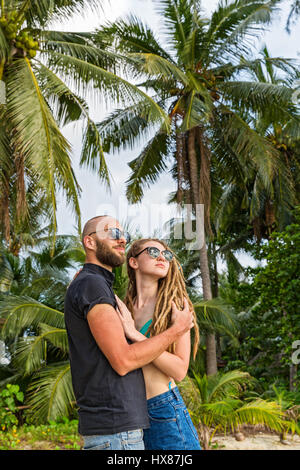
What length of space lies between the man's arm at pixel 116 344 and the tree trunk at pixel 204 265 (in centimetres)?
1229

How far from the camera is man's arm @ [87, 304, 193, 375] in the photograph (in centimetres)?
186

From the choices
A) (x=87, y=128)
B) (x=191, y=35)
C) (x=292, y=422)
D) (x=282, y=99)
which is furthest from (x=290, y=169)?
(x=292, y=422)

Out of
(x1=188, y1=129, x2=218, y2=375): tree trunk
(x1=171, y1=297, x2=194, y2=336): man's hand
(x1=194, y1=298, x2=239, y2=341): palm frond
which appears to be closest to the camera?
(x1=171, y1=297, x2=194, y2=336): man's hand

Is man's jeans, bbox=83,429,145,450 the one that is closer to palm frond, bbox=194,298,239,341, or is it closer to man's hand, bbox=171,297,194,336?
man's hand, bbox=171,297,194,336

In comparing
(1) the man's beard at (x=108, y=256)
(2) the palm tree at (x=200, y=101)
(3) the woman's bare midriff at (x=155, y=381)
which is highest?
(2) the palm tree at (x=200, y=101)

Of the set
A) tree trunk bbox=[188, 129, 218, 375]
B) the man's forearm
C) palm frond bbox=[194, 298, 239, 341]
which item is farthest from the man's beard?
tree trunk bbox=[188, 129, 218, 375]

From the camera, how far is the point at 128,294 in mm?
2477

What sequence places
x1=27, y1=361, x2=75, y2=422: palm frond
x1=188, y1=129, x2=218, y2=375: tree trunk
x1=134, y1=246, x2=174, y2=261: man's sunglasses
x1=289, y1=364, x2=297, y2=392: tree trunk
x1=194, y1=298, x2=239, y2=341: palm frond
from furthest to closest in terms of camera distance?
x1=289, y1=364, x2=297, y2=392: tree trunk
x1=188, y1=129, x2=218, y2=375: tree trunk
x1=194, y1=298, x2=239, y2=341: palm frond
x1=27, y1=361, x2=75, y2=422: palm frond
x1=134, y1=246, x2=174, y2=261: man's sunglasses

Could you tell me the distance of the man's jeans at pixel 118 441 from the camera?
1.88m

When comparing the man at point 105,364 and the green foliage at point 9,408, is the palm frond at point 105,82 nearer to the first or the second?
the green foliage at point 9,408

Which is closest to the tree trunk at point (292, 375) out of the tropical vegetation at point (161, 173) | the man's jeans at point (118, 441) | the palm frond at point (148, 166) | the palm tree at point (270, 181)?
the tropical vegetation at point (161, 173)

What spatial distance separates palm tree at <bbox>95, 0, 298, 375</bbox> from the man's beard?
40.3ft
